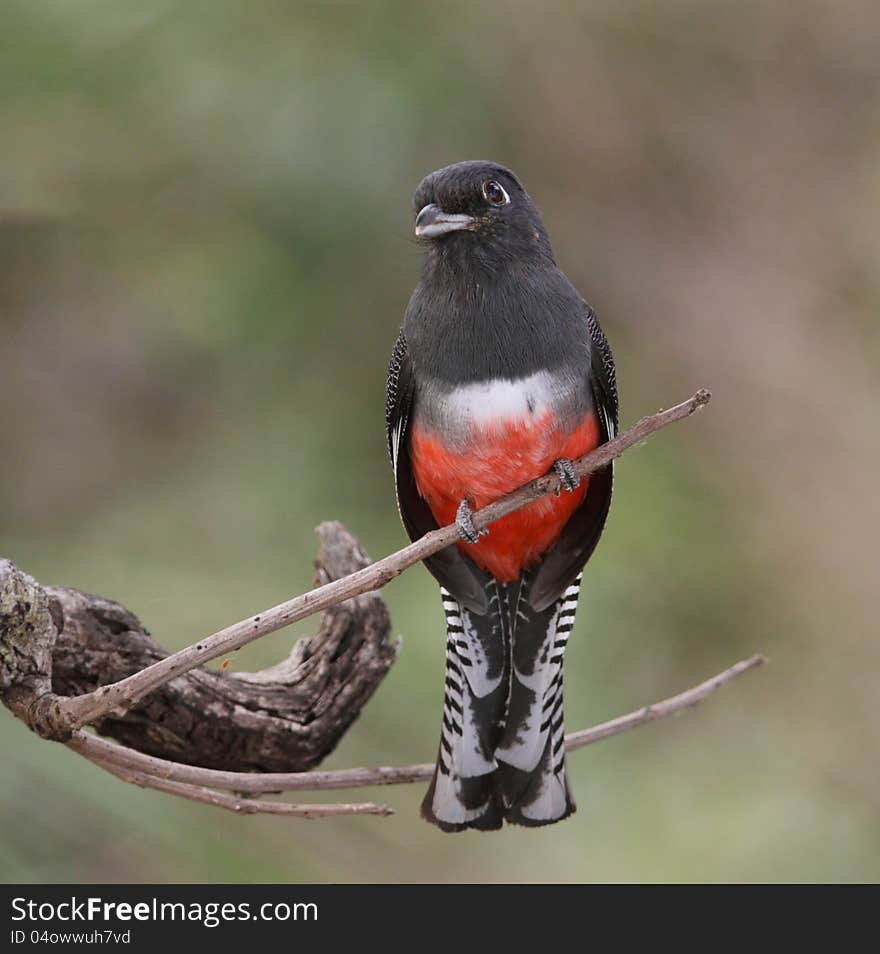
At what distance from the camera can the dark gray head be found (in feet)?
14.6

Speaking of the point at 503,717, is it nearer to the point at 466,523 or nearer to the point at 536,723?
the point at 536,723

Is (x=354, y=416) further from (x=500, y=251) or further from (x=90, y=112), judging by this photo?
(x=500, y=251)

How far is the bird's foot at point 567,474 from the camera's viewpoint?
425cm

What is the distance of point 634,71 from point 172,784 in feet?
16.8

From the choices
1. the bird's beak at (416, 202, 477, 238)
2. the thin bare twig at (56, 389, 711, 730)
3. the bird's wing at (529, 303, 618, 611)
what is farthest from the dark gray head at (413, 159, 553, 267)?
the thin bare twig at (56, 389, 711, 730)

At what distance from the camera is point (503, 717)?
16.1 ft

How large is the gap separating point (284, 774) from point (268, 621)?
2.54ft

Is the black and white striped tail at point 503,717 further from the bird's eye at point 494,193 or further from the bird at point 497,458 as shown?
the bird's eye at point 494,193

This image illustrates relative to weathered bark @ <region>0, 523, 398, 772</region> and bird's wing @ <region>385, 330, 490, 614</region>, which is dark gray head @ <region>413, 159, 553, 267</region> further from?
weathered bark @ <region>0, 523, 398, 772</region>

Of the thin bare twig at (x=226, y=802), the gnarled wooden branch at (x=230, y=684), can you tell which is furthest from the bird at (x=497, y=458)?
the thin bare twig at (x=226, y=802)

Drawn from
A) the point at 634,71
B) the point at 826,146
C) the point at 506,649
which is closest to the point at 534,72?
the point at 634,71

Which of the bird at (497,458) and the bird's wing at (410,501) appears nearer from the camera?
the bird at (497,458)

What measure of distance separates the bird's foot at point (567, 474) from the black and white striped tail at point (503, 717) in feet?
2.40

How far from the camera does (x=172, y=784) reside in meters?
3.78
